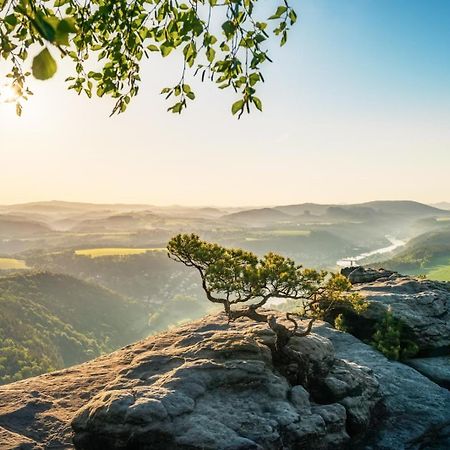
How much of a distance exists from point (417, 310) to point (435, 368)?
3811 millimetres

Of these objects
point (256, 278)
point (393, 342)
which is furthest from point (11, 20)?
point (393, 342)

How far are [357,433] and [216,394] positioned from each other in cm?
472

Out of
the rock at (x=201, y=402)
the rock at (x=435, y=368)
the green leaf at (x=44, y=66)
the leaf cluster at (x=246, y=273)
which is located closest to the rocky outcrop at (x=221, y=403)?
the rock at (x=201, y=402)

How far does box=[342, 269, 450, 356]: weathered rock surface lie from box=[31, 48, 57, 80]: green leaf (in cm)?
2027

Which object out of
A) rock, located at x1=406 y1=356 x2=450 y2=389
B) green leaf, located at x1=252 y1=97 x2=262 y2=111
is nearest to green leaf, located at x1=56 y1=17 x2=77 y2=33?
green leaf, located at x1=252 y1=97 x2=262 y2=111

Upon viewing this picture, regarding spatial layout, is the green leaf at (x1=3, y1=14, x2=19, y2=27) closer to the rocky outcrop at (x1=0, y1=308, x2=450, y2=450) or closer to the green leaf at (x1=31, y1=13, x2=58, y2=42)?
the green leaf at (x1=31, y1=13, x2=58, y2=42)

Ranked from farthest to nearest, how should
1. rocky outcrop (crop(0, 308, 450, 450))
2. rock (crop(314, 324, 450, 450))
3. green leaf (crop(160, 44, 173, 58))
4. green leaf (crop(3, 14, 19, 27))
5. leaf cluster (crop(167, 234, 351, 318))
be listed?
1. rock (crop(314, 324, 450, 450))
2. leaf cluster (crop(167, 234, 351, 318))
3. rocky outcrop (crop(0, 308, 450, 450))
4. green leaf (crop(160, 44, 173, 58))
5. green leaf (crop(3, 14, 19, 27))

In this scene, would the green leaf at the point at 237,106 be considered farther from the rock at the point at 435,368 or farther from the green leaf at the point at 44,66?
the rock at the point at 435,368

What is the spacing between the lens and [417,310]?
841 inches

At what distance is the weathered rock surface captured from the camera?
64.7 feet

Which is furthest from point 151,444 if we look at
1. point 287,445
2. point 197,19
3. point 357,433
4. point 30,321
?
point 30,321

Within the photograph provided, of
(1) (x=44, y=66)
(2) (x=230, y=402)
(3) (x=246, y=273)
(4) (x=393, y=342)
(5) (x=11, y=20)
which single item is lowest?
(4) (x=393, y=342)

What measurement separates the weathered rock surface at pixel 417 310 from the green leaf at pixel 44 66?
20.3 m

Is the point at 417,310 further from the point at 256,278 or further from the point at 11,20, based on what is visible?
the point at 11,20
